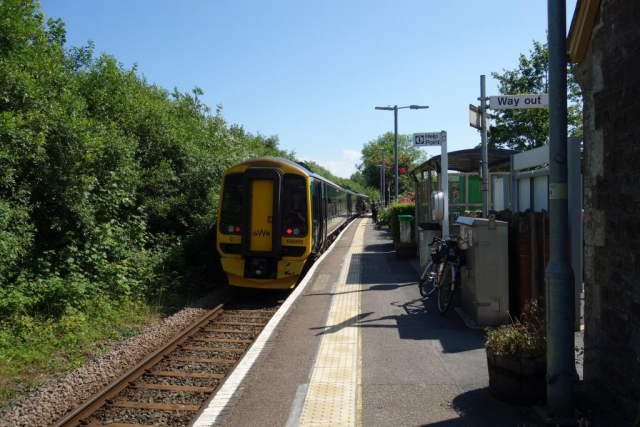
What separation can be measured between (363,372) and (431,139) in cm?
613

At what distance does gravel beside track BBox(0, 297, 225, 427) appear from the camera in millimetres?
5241

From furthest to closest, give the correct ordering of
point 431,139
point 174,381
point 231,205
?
point 231,205 → point 431,139 → point 174,381

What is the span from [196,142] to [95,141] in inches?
296

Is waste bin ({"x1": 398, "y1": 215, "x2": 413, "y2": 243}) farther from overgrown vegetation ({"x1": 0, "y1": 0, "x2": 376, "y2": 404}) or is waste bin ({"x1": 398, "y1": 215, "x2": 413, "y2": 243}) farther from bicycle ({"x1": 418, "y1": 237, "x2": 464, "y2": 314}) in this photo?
bicycle ({"x1": 418, "y1": 237, "x2": 464, "y2": 314})

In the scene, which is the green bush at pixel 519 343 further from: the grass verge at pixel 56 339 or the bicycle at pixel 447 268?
the grass verge at pixel 56 339

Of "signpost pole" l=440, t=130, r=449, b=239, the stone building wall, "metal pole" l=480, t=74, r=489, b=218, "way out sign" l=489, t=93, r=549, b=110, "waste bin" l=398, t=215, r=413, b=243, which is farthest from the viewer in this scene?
"waste bin" l=398, t=215, r=413, b=243

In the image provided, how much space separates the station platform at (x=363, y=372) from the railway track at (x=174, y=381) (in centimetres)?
43

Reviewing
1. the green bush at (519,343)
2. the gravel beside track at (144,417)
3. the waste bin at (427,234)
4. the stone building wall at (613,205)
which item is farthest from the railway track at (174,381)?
the waste bin at (427,234)

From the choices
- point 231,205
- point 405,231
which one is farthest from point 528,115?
point 231,205

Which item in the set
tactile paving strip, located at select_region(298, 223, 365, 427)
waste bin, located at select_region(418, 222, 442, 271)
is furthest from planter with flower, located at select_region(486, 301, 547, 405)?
waste bin, located at select_region(418, 222, 442, 271)

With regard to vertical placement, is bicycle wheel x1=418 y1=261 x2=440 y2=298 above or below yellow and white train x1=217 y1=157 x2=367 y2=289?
below

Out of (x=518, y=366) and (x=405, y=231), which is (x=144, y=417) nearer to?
(x=518, y=366)

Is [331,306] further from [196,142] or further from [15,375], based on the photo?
[196,142]

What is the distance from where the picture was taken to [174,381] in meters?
6.34
